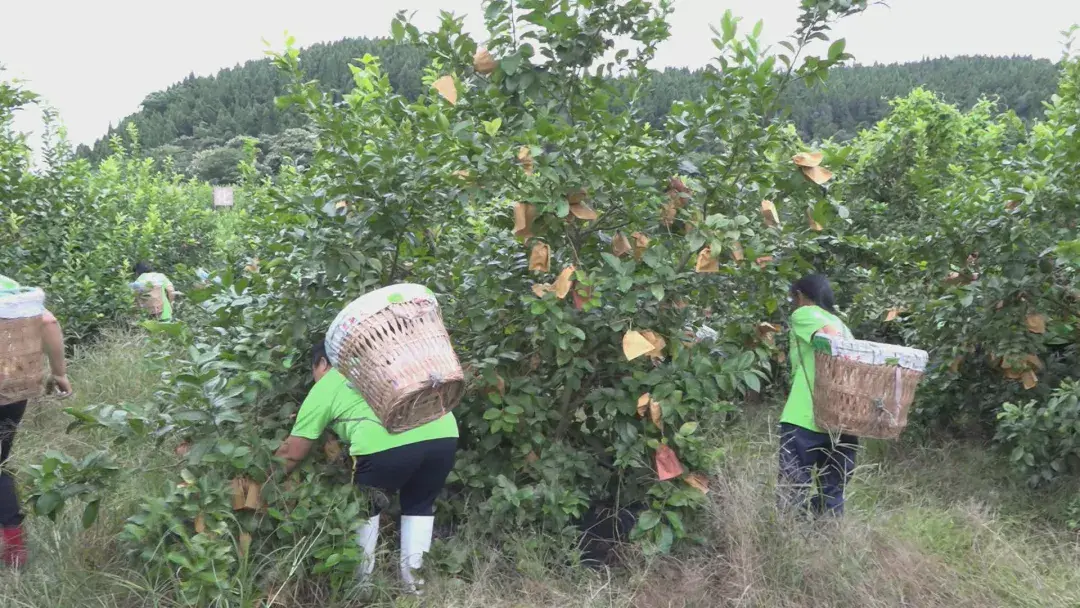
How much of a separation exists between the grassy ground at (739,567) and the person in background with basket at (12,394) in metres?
0.08

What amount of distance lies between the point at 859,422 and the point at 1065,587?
3.14 ft

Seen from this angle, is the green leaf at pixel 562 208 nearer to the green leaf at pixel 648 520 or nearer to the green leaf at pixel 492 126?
the green leaf at pixel 492 126

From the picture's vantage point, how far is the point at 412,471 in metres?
3.19

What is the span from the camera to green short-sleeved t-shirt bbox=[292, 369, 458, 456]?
10.2 feet

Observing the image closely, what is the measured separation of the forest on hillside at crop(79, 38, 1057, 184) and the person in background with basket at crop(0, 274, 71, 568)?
1.42 m

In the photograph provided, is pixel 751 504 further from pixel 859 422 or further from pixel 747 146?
pixel 747 146

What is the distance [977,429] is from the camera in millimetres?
5395

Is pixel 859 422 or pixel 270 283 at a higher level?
pixel 270 283

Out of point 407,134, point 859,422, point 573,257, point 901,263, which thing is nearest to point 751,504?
point 859,422

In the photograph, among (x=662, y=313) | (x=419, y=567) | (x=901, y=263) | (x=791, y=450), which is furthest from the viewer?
(x=901, y=263)

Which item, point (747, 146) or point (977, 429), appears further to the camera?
point (977, 429)

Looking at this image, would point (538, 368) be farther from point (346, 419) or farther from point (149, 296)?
point (149, 296)

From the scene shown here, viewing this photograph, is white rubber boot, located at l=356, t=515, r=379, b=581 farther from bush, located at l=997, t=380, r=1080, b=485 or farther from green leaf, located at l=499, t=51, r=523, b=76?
bush, located at l=997, t=380, r=1080, b=485

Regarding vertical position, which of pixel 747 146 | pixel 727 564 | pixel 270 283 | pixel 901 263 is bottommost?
pixel 727 564
